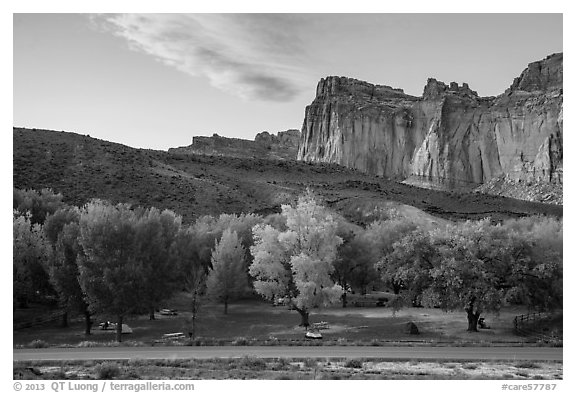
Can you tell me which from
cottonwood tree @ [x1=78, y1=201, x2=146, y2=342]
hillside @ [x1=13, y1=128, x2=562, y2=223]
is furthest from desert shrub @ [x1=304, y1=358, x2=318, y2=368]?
hillside @ [x1=13, y1=128, x2=562, y2=223]

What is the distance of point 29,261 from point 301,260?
67.4ft

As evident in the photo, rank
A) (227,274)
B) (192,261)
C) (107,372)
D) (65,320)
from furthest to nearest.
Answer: (192,261) < (227,274) < (65,320) < (107,372)

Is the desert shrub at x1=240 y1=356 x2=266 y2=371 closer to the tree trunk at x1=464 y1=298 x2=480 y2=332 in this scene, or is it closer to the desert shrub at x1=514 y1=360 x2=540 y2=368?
the desert shrub at x1=514 y1=360 x2=540 y2=368

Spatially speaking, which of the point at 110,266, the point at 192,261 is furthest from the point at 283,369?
the point at 192,261

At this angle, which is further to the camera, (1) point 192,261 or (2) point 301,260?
(1) point 192,261

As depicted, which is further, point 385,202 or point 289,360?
point 385,202

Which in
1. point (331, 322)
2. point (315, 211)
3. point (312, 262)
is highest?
point (315, 211)

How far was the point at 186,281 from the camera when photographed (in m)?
48.5

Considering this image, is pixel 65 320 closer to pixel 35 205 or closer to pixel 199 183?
pixel 35 205

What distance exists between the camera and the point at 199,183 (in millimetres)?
98188

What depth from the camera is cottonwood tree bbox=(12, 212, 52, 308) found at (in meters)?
40.3
